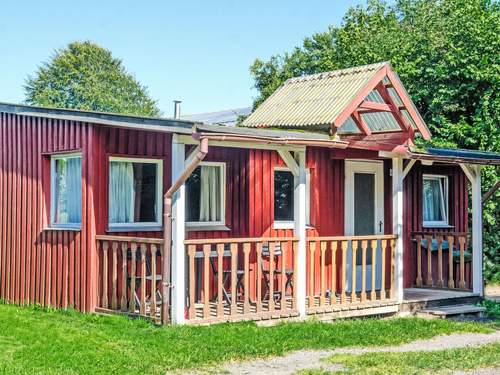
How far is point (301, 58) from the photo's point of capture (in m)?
32.8

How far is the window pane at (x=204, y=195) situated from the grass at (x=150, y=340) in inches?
100

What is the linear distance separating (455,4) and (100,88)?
35.0 metres

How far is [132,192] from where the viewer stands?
11438 millimetres

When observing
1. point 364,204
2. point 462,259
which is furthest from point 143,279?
point 462,259

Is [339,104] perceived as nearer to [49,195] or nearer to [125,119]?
[125,119]

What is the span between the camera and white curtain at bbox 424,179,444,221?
611 inches

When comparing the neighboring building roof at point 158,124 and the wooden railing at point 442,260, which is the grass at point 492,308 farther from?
the neighboring building roof at point 158,124

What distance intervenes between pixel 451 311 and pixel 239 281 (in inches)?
145

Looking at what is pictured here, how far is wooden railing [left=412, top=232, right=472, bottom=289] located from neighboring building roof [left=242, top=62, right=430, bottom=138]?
236 centimetres

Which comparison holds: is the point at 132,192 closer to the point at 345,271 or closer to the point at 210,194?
the point at 210,194

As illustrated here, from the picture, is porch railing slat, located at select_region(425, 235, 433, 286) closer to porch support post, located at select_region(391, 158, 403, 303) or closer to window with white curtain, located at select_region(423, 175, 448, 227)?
window with white curtain, located at select_region(423, 175, 448, 227)

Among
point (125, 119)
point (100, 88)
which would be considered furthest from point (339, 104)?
point (100, 88)

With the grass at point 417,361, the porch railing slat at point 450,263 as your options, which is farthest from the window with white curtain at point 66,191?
the porch railing slat at point 450,263

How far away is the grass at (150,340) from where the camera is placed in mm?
7801
